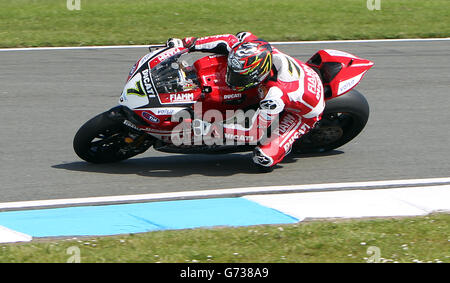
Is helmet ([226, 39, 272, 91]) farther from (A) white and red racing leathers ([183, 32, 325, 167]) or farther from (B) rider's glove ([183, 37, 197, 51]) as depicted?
(B) rider's glove ([183, 37, 197, 51])

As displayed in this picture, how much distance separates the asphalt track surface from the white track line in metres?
0.15

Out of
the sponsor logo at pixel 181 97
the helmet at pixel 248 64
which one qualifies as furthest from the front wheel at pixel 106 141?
the helmet at pixel 248 64

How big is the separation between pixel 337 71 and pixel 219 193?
2.05 metres

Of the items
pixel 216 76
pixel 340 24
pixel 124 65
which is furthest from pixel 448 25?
pixel 216 76

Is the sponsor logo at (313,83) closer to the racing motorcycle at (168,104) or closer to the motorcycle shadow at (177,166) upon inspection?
the racing motorcycle at (168,104)

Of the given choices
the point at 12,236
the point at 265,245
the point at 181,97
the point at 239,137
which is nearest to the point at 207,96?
the point at 181,97

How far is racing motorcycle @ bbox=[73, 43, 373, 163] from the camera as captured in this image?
7.57 meters

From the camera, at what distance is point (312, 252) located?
5.91m

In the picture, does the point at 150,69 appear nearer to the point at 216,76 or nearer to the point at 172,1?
the point at 216,76

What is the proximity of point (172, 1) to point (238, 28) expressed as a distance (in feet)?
9.77

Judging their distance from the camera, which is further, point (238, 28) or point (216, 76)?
point (238, 28)

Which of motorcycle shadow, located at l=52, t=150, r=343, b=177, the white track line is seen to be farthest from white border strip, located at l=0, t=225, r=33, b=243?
motorcycle shadow, located at l=52, t=150, r=343, b=177

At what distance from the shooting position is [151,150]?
888cm

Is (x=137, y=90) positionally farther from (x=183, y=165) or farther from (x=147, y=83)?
(x=183, y=165)
